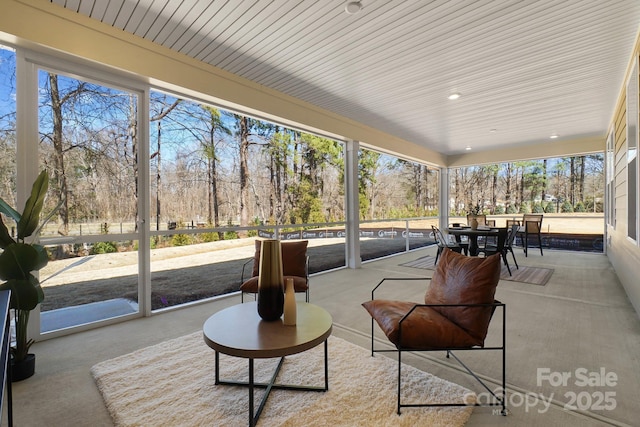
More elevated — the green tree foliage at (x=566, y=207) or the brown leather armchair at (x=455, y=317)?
the green tree foliage at (x=566, y=207)

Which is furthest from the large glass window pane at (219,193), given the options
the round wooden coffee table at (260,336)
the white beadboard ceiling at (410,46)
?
the round wooden coffee table at (260,336)

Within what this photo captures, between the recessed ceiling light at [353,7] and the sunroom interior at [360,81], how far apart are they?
57 mm

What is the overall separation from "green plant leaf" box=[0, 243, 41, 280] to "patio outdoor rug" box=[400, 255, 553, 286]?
5.50 m

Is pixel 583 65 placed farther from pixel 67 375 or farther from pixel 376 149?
pixel 67 375

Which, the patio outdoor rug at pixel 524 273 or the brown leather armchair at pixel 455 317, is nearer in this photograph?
the brown leather armchair at pixel 455 317

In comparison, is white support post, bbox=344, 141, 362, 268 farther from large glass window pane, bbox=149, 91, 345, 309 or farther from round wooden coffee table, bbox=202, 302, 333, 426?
round wooden coffee table, bbox=202, 302, 333, 426

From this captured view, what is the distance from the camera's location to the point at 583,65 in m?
3.50

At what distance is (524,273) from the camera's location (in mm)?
5219

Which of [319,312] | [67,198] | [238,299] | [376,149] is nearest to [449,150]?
[376,149]

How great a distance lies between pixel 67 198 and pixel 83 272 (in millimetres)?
733

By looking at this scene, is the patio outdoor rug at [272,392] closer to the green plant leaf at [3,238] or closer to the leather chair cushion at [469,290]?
the leather chair cushion at [469,290]

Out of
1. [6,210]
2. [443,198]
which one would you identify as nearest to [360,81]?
[6,210]

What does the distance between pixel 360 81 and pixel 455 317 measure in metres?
3.16

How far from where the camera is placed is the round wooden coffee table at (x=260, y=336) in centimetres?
155
